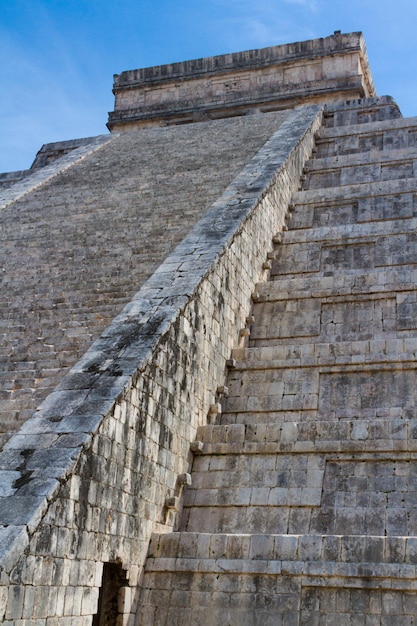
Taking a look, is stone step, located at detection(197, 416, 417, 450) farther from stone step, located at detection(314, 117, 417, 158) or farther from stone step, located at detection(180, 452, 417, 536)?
stone step, located at detection(314, 117, 417, 158)

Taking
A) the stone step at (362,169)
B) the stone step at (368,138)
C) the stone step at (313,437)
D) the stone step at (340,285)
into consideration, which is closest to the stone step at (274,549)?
the stone step at (313,437)

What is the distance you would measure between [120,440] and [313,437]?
194cm

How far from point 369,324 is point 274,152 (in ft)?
16.7

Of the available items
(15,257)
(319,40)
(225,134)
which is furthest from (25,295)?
(319,40)

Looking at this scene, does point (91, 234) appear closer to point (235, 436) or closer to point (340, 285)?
point (340, 285)

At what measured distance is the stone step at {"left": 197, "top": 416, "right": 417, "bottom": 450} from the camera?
21.7ft

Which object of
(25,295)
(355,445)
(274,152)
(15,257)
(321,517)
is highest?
(274,152)

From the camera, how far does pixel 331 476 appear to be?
663cm

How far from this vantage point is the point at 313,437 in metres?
6.94

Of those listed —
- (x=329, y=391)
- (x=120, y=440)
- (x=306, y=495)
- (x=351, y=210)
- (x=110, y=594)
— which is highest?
(x=351, y=210)

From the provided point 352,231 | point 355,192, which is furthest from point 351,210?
point 352,231

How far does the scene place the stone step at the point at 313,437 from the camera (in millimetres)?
6625

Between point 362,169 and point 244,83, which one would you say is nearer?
point 362,169

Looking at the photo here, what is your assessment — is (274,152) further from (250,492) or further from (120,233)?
(250,492)
